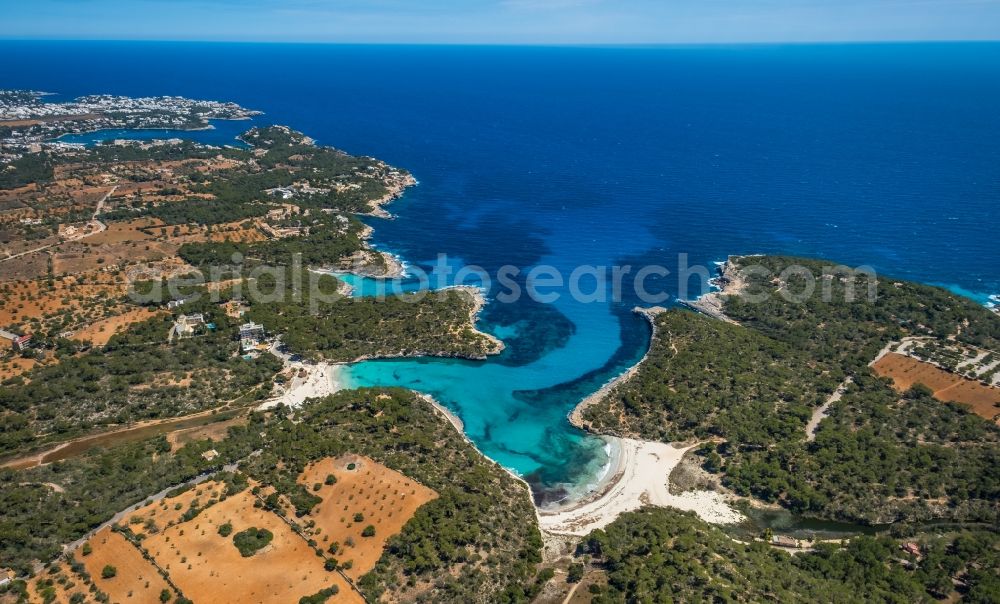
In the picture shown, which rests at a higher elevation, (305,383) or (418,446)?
(305,383)

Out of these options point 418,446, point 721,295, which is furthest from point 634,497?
point 721,295

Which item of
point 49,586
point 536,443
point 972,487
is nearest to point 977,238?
Result: point 972,487

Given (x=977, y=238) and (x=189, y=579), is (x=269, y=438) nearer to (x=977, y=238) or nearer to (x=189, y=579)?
(x=189, y=579)

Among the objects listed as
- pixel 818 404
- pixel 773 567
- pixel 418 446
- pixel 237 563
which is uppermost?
pixel 418 446

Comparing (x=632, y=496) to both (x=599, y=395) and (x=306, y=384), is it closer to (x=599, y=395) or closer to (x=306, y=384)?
(x=599, y=395)

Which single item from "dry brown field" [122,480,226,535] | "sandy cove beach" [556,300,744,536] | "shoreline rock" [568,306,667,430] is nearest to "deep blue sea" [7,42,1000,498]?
"shoreline rock" [568,306,667,430]

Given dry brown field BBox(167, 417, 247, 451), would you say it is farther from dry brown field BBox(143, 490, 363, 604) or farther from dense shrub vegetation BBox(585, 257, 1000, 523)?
dense shrub vegetation BBox(585, 257, 1000, 523)

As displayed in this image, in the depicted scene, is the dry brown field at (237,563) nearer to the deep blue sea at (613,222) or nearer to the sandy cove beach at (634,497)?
the sandy cove beach at (634,497)
